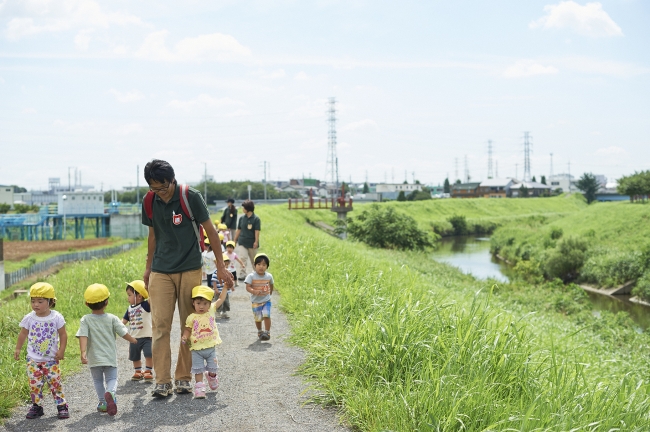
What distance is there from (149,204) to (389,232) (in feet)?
115

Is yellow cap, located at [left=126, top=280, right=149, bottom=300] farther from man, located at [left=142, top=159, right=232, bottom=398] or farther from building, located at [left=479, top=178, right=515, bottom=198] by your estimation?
building, located at [left=479, top=178, right=515, bottom=198]

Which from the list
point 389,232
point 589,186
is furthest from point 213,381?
point 589,186

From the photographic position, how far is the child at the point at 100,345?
17.7 feet

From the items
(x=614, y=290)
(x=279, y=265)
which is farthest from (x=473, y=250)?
(x=279, y=265)

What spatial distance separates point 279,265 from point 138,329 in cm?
744

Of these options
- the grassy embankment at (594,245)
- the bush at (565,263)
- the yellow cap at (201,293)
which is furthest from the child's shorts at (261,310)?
the bush at (565,263)

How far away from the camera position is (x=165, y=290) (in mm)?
5781

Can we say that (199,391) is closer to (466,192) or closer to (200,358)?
(200,358)

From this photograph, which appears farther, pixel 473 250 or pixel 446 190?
pixel 446 190

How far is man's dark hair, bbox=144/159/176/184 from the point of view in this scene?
17.8 feet

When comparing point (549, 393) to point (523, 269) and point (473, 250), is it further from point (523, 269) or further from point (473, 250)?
point (473, 250)

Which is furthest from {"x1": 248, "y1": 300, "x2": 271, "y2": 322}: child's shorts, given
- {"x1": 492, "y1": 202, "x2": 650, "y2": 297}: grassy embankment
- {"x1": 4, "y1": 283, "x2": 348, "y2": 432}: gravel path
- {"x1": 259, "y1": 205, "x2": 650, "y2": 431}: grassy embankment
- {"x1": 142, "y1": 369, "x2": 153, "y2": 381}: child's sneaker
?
{"x1": 492, "y1": 202, "x2": 650, "y2": 297}: grassy embankment

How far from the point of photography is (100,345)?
548 cm

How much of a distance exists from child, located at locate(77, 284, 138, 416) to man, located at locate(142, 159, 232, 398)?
0.39 metres
